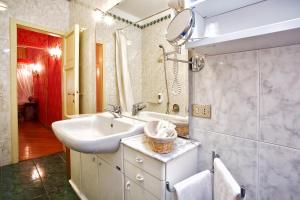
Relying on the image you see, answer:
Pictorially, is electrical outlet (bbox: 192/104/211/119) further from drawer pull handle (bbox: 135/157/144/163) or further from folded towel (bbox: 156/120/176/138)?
drawer pull handle (bbox: 135/157/144/163)

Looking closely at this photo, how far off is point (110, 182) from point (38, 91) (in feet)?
17.6

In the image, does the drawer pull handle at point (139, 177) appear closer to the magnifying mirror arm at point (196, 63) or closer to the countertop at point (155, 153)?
the countertop at point (155, 153)

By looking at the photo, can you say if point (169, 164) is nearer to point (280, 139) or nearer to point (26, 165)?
point (280, 139)

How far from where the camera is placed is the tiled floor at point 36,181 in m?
1.67

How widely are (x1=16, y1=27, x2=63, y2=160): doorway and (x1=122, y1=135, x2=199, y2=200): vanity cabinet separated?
2.34 meters

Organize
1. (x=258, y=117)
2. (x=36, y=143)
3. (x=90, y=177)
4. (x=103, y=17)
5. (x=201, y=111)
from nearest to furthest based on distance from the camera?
(x=258, y=117) < (x=201, y=111) < (x=90, y=177) < (x=103, y=17) < (x=36, y=143)

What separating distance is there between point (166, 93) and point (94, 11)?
151cm

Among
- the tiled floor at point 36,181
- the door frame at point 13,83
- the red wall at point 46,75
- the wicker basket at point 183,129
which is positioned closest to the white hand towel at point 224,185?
the wicker basket at point 183,129

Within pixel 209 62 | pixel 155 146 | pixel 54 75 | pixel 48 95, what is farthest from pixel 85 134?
pixel 48 95

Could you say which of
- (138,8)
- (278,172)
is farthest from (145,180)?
(138,8)

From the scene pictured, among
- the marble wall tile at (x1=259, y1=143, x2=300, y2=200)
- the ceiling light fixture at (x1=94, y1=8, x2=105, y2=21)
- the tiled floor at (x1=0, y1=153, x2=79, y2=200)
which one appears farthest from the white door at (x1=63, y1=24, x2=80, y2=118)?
the marble wall tile at (x1=259, y1=143, x2=300, y2=200)

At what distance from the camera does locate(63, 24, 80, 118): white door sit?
7.23ft

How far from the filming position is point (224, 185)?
2.36 feet

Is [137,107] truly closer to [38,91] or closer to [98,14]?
[98,14]
